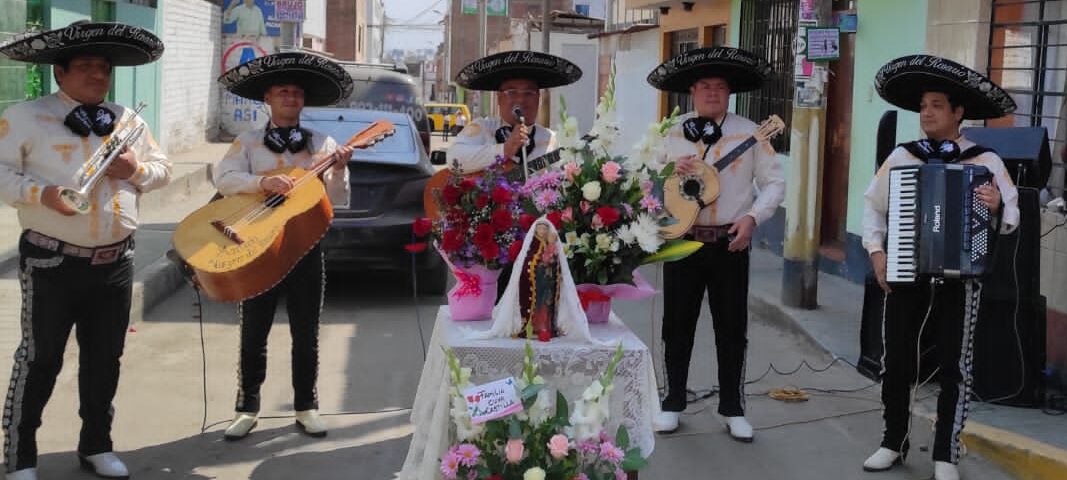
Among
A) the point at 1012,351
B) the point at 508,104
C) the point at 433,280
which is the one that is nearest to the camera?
the point at 508,104

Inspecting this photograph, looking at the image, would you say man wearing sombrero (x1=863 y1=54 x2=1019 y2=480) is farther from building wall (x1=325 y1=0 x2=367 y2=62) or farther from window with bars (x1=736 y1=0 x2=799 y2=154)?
building wall (x1=325 y1=0 x2=367 y2=62)

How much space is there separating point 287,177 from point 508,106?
1078mm

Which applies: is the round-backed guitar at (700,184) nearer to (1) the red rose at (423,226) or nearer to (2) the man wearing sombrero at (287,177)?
(1) the red rose at (423,226)

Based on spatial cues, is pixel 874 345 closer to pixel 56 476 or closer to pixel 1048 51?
pixel 1048 51

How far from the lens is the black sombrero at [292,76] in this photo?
19.5 ft

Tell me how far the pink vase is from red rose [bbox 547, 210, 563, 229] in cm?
42

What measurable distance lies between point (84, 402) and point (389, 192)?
4.64 meters

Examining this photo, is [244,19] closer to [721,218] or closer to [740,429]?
[721,218]

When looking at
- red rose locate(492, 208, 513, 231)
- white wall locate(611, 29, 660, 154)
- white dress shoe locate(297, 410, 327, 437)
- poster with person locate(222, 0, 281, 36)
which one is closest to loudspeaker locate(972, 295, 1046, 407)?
red rose locate(492, 208, 513, 231)

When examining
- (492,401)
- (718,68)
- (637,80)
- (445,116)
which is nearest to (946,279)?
(718,68)

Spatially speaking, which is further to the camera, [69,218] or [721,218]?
[721,218]

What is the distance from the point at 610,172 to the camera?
185 inches

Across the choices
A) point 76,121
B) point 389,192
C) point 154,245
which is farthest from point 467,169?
point 154,245

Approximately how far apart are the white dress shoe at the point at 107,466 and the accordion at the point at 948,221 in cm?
351
